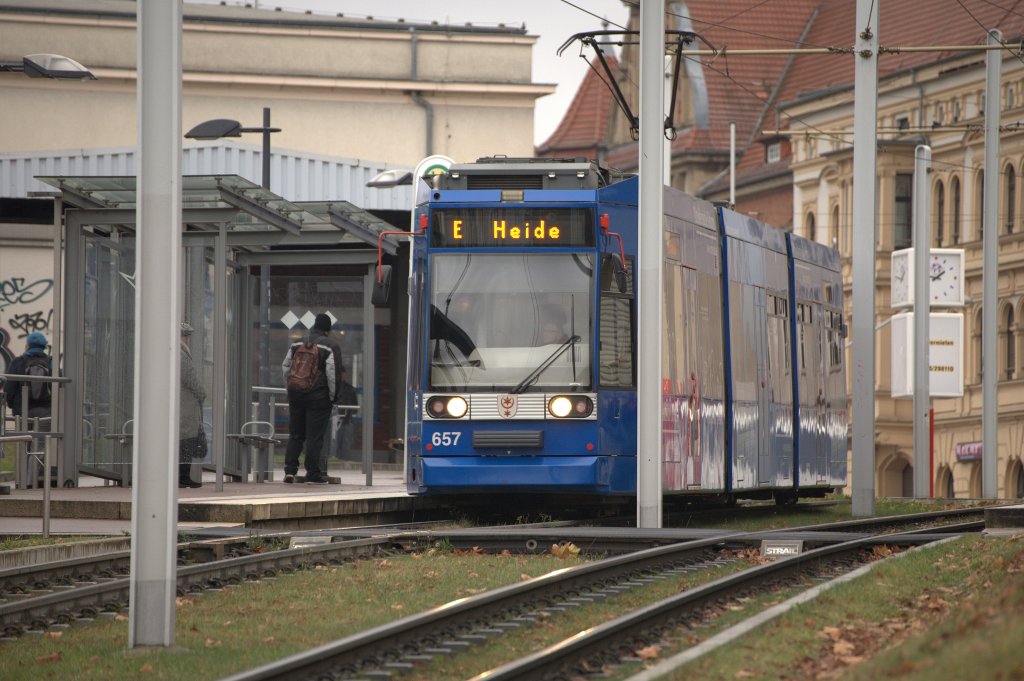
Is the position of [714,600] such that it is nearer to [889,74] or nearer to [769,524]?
[769,524]

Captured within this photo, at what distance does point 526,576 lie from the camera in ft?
42.4

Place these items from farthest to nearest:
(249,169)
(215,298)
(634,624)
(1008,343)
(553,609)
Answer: (1008,343) → (249,169) → (215,298) → (553,609) → (634,624)

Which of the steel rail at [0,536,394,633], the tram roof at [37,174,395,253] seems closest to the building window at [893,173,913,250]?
the tram roof at [37,174,395,253]

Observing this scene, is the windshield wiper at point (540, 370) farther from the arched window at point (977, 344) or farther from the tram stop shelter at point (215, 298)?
the arched window at point (977, 344)

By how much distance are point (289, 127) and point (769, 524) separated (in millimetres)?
41126

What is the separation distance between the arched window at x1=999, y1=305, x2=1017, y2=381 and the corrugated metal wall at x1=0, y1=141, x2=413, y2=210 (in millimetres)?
24095

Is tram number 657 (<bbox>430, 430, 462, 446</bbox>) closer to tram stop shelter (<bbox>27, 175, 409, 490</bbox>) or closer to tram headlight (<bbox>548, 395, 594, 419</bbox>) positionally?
tram headlight (<bbox>548, 395, 594, 419</bbox>)

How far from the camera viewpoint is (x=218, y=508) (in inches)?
677

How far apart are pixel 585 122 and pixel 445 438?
8688cm

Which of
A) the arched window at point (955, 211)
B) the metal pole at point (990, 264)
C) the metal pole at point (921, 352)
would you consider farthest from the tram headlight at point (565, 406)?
the arched window at point (955, 211)

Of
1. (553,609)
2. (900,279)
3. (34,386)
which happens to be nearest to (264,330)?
(34,386)

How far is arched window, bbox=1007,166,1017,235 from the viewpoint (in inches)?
2343

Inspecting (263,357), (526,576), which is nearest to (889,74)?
(263,357)

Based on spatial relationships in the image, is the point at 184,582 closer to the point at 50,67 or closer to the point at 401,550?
the point at 401,550
